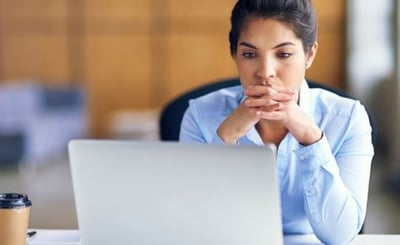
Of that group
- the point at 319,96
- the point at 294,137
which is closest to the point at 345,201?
the point at 294,137

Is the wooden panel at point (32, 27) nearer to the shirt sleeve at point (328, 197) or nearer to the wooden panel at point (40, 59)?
the wooden panel at point (40, 59)

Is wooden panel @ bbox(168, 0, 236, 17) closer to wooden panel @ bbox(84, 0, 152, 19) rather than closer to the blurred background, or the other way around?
the blurred background

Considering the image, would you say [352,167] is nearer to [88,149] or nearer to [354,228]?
[354,228]

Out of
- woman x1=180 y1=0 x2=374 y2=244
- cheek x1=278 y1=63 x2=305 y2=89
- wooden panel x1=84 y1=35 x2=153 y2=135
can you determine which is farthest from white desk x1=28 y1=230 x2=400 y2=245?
wooden panel x1=84 y1=35 x2=153 y2=135

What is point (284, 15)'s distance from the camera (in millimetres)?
1517

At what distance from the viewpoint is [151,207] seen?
46.8 inches

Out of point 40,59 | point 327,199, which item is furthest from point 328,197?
point 40,59

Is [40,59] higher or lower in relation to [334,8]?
lower

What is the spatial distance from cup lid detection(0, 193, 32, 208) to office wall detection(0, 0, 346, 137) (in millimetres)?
6499

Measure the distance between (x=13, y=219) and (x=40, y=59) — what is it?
270 inches

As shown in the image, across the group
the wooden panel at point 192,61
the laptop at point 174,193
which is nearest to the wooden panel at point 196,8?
the wooden panel at point 192,61

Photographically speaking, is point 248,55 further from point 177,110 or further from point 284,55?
point 177,110

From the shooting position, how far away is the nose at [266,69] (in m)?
1.49

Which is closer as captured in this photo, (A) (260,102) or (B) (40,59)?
(A) (260,102)
